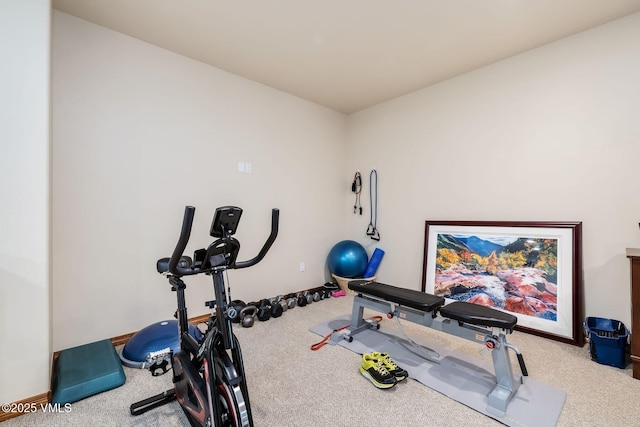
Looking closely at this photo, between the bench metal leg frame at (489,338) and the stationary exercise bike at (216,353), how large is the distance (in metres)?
1.44

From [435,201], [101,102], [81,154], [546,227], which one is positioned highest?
[101,102]

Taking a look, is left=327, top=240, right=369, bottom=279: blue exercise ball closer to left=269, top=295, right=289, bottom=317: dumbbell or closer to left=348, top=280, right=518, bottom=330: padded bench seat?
left=269, top=295, right=289, bottom=317: dumbbell

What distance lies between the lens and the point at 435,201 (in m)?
3.62

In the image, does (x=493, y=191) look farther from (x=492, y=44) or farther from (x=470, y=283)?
(x=492, y=44)

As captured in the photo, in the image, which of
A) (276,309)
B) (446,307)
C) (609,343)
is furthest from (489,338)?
(276,309)

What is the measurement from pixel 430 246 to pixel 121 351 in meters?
3.30

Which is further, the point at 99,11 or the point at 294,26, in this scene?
the point at 294,26

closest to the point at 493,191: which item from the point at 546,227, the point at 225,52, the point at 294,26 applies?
the point at 546,227

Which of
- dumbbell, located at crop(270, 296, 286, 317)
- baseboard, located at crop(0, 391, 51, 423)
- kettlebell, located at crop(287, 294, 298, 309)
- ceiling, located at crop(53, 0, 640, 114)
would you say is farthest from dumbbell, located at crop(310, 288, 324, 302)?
ceiling, located at crop(53, 0, 640, 114)

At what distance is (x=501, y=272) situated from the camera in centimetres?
300

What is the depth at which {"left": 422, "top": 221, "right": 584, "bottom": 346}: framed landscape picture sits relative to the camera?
262 cm

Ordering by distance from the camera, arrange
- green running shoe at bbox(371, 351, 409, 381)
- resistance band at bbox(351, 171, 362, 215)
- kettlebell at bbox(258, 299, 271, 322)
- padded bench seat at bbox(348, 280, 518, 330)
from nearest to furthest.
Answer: padded bench seat at bbox(348, 280, 518, 330) < green running shoe at bbox(371, 351, 409, 381) < kettlebell at bbox(258, 299, 271, 322) < resistance band at bbox(351, 171, 362, 215)

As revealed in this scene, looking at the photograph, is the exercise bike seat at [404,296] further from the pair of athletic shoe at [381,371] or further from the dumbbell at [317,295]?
the dumbbell at [317,295]

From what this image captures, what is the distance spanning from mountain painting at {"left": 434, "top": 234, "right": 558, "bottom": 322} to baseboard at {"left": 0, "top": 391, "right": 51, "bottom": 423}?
3.46 metres
